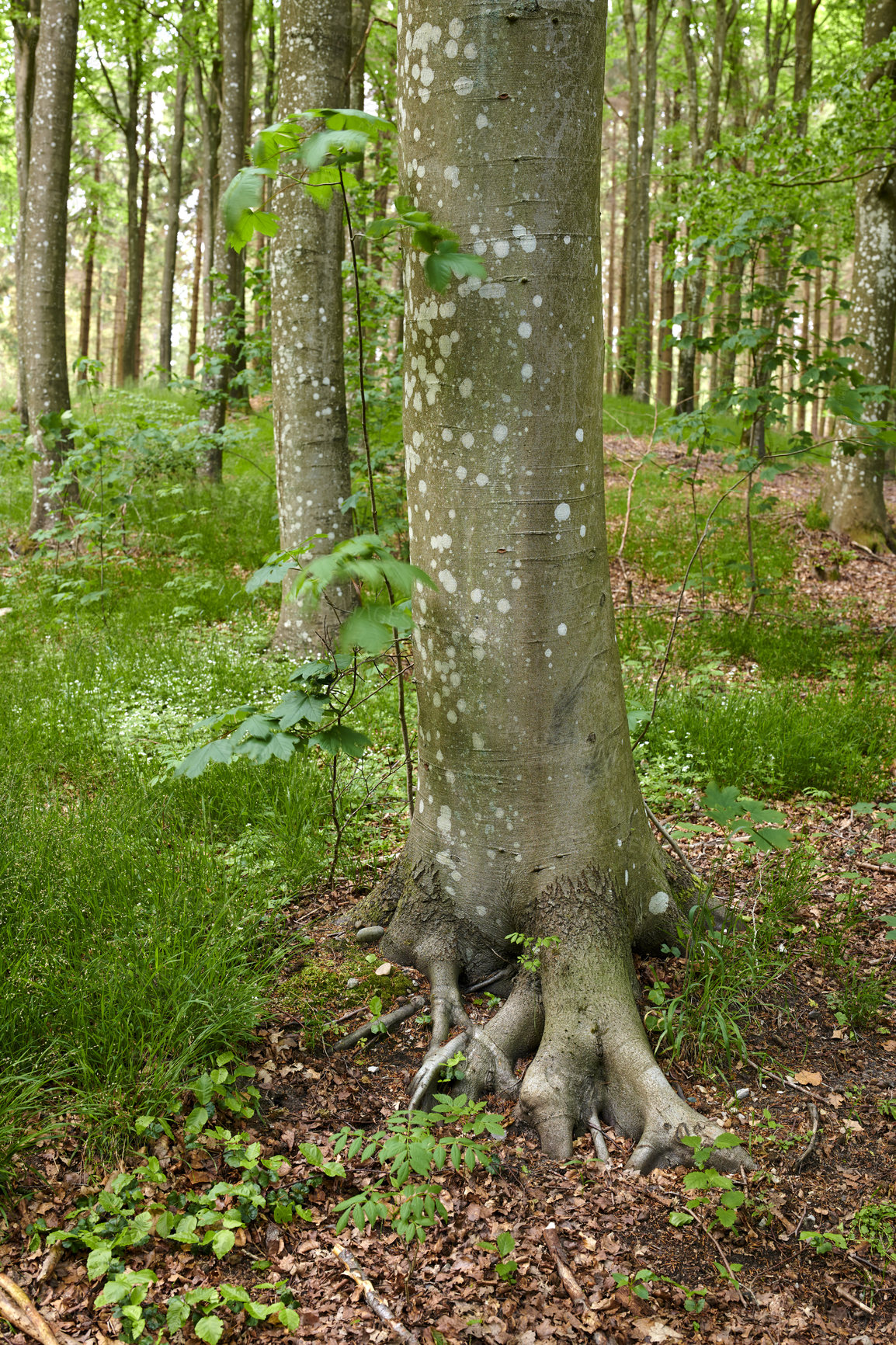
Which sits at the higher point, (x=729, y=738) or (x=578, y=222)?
(x=578, y=222)

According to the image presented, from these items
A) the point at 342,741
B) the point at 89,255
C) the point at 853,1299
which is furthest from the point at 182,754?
the point at 89,255

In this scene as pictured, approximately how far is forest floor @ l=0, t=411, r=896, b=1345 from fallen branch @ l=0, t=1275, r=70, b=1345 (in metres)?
0.02

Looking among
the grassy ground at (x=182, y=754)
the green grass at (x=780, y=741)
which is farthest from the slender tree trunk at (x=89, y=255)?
the green grass at (x=780, y=741)

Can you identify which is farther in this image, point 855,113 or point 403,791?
point 855,113

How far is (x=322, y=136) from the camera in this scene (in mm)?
1747

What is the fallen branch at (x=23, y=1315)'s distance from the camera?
5.27 ft

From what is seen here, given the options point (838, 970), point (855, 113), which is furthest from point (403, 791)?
point (855, 113)

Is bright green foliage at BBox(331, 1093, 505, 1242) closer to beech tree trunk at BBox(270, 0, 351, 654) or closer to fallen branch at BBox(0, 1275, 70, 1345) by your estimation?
fallen branch at BBox(0, 1275, 70, 1345)

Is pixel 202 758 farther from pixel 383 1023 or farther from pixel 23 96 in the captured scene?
pixel 23 96

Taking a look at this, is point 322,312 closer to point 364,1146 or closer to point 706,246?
point 706,246

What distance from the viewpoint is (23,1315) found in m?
1.63

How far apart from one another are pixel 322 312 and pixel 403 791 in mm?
3474

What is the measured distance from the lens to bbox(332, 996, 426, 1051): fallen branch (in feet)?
8.04

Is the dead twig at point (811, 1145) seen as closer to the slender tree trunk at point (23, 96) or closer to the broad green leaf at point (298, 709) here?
the broad green leaf at point (298, 709)
